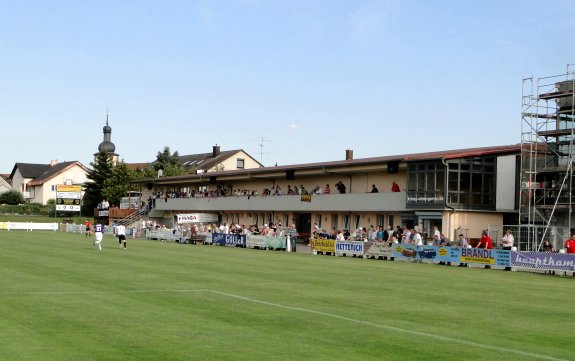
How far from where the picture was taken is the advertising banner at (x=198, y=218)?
72.5 metres

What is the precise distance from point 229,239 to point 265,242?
530 cm

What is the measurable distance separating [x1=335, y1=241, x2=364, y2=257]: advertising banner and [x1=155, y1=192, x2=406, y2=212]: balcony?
7.13 m

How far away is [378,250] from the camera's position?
140 feet

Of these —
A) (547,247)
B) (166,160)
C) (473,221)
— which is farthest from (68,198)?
(547,247)

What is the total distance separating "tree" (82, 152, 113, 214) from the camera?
4385 inches

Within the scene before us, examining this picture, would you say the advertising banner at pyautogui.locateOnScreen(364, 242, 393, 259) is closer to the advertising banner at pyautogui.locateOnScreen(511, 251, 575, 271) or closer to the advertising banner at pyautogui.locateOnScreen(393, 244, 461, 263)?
the advertising banner at pyautogui.locateOnScreen(393, 244, 461, 263)

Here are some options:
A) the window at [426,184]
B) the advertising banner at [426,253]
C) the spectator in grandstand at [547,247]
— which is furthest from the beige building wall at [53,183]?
the spectator in grandstand at [547,247]

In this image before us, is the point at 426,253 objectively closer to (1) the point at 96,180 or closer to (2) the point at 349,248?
(2) the point at 349,248

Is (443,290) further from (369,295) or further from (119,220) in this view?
(119,220)

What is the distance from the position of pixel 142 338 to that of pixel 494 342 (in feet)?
18.0

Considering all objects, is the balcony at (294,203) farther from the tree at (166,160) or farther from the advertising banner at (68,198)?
the tree at (166,160)

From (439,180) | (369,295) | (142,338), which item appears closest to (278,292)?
(369,295)

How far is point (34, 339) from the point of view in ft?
40.0

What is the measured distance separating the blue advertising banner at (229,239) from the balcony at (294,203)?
283 inches
